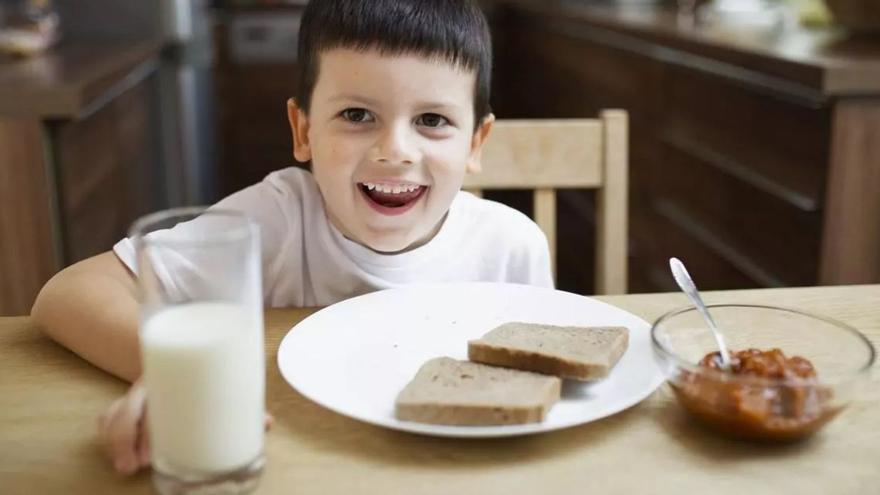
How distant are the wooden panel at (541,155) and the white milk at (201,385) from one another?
83cm

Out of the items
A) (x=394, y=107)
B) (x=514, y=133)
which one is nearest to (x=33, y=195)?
(x=514, y=133)

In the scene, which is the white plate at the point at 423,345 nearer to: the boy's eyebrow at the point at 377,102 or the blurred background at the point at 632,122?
the boy's eyebrow at the point at 377,102

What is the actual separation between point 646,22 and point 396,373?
231 centimetres

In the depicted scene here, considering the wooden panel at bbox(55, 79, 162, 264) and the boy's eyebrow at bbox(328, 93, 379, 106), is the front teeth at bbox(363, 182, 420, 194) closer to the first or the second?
the boy's eyebrow at bbox(328, 93, 379, 106)

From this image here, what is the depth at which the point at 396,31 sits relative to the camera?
40.4 inches

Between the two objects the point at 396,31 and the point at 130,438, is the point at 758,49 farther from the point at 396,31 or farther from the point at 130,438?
the point at 130,438

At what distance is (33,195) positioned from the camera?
208cm

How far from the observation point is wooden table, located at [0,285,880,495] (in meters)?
0.66

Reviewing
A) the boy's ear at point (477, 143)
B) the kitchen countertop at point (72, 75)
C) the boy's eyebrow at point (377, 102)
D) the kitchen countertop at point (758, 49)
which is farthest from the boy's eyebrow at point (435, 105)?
the kitchen countertop at point (72, 75)

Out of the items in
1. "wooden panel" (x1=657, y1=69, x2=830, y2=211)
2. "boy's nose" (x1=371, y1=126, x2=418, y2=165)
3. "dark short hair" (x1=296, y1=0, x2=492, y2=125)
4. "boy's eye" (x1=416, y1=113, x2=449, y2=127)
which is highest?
"dark short hair" (x1=296, y1=0, x2=492, y2=125)

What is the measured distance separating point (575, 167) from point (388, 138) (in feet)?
1.55

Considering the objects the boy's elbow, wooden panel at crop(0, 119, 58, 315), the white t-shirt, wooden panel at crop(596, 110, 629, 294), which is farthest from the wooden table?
wooden panel at crop(0, 119, 58, 315)

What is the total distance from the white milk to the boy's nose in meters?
0.41

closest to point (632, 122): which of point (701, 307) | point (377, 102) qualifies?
point (377, 102)
